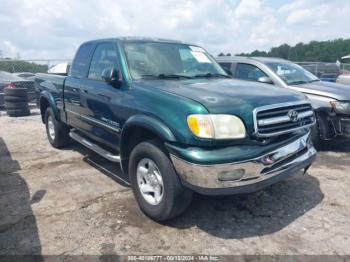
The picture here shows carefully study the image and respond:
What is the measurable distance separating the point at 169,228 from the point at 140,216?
42cm

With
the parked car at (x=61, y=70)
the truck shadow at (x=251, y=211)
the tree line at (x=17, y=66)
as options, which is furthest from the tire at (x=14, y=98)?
the tree line at (x=17, y=66)

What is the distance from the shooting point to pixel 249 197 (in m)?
4.06

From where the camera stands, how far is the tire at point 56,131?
625 cm

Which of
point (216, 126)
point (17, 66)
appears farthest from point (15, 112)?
point (17, 66)

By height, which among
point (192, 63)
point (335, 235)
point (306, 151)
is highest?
point (192, 63)

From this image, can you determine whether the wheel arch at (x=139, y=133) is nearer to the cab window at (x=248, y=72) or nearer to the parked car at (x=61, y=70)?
the parked car at (x=61, y=70)

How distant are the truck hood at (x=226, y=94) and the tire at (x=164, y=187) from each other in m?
0.62

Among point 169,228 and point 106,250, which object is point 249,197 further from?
point 106,250

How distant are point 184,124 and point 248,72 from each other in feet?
13.8

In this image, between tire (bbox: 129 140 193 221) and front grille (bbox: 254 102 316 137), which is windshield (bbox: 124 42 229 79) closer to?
tire (bbox: 129 140 193 221)

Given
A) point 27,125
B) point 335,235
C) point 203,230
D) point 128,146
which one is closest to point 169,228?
point 203,230

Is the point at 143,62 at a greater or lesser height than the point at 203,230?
greater

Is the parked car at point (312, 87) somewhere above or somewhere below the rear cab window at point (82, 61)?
below

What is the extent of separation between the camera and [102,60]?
462 cm
